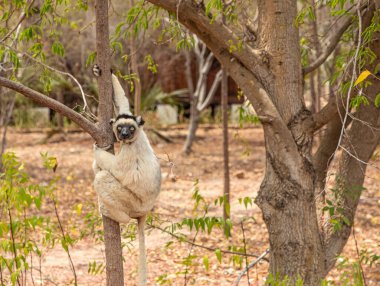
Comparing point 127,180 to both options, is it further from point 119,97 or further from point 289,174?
point 289,174

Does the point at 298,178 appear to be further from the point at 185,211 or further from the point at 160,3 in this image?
the point at 185,211

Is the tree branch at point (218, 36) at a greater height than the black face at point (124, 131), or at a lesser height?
greater

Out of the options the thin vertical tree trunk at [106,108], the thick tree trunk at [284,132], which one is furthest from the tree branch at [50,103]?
the thick tree trunk at [284,132]

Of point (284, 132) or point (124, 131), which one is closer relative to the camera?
point (124, 131)

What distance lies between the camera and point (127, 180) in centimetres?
356

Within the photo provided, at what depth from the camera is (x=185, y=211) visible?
8430mm

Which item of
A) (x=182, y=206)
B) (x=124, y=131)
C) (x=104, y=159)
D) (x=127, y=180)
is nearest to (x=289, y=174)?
(x=127, y=180)

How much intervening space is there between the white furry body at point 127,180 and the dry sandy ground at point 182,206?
0.51ft

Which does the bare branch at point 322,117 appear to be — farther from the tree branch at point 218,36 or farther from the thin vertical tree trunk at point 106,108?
the thin vertical tree trunk at point 106,108

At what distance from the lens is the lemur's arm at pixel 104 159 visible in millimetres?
3291

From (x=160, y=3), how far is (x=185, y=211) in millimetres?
5119

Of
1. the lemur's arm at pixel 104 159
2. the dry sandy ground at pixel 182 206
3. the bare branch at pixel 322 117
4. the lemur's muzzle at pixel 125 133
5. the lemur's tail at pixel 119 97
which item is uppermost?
the lemur's tail at pixel 119 97

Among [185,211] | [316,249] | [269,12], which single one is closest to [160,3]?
[269,12]

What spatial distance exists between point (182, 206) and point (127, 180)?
521 cm
